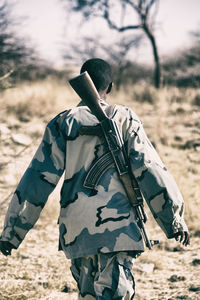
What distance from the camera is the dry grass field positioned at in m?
3.35

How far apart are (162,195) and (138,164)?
0.60ft

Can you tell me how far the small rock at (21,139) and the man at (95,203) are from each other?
5556 mm

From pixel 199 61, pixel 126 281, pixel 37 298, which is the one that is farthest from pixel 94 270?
pixel 199 61

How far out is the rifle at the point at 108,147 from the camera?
2051mm

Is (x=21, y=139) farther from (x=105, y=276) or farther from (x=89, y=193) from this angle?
(x=105, y=276)

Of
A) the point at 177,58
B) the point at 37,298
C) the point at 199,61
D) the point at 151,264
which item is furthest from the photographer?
the point at 177,58

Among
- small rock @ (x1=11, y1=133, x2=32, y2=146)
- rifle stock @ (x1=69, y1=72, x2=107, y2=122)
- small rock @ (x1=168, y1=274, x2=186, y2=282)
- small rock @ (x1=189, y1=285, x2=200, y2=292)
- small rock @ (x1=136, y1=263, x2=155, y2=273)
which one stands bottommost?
small rock @ (x1=168, y1=274, x2=186, y2=282)

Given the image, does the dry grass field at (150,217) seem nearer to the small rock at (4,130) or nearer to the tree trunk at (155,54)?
the small rock at (4,130)

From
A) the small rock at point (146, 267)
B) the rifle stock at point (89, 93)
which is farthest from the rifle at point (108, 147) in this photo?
the small rock at point (146, 267)

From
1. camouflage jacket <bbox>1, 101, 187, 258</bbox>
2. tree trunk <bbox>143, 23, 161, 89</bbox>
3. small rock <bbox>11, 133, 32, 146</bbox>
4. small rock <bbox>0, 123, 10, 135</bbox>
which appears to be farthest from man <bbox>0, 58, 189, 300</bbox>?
Result: tree trunk <bbox>143, 23, 161, 89</bbox>

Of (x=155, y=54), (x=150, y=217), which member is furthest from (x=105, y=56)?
(x=150, y=217)

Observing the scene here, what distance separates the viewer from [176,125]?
9.00 m

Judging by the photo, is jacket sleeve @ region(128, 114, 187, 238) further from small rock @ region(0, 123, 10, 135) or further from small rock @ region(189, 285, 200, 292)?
small rock @ region(0, 123, 10, 135)

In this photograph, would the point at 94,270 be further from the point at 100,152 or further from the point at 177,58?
the point at 177,58
